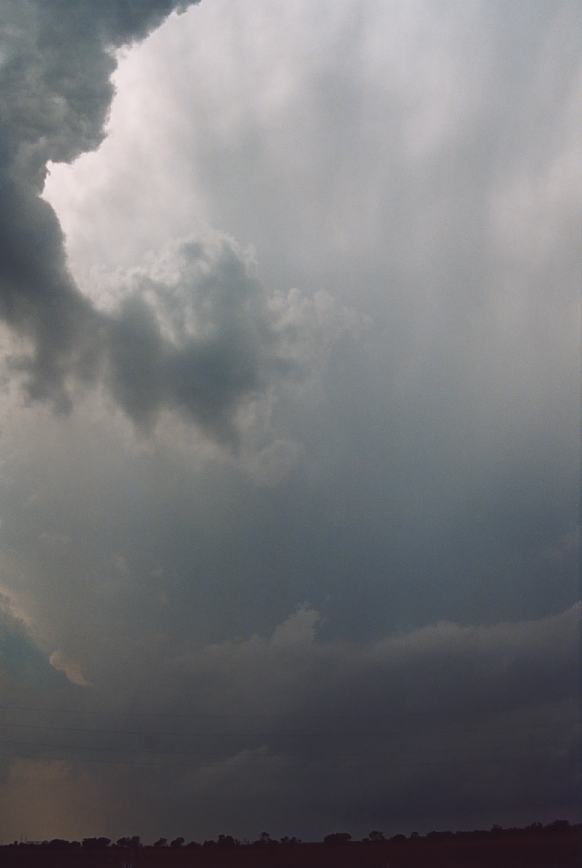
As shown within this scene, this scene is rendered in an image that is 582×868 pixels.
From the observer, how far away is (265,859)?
10581cm

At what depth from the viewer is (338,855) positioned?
10344 centimetres

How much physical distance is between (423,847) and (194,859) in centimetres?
3293

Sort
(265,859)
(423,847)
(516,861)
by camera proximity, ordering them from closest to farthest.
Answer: (516,861), (423,847), (265,859)

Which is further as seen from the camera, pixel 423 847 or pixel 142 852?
pixel 142 852

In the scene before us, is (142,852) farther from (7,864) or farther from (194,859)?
(7,864)

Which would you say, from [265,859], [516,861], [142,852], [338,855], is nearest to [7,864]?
[142,852]

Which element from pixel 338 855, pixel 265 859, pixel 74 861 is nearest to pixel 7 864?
pixel 74 861

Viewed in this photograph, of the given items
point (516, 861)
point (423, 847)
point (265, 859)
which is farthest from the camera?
point (265, 859)

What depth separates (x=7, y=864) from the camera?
11125 cm

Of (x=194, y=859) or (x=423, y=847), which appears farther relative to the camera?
(x=194, y=859)

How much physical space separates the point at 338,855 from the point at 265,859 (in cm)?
1034

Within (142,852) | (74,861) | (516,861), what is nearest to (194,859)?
(142,852)

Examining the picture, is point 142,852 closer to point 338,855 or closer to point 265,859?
point 265,859

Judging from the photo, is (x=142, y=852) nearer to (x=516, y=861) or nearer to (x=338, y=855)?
(x=338, y=855)
